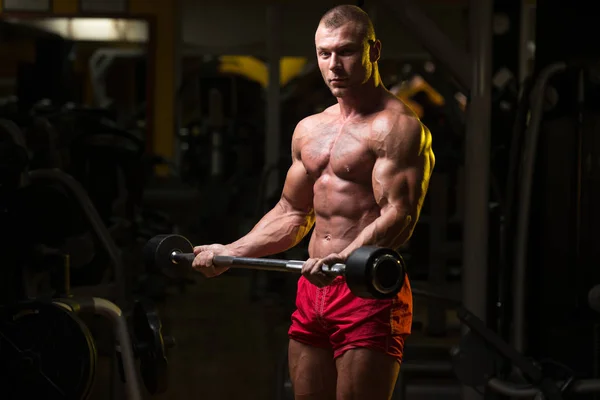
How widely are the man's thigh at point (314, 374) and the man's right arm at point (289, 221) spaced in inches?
8.8

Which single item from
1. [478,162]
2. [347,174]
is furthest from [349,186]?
[478,162]

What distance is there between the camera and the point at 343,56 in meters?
1.88

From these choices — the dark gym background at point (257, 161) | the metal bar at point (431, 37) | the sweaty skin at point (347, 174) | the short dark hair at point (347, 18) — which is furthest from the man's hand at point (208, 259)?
the metal bar at point (431, 37)

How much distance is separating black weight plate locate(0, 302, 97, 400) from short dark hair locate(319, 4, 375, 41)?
140 centimetres

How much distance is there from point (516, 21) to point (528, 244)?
2.57ft

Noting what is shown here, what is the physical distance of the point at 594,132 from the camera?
328 centimetres

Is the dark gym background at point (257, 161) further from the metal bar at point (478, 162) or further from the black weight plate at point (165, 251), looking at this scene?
the black weight plate at point (165, 251)

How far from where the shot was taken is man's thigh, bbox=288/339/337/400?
198 cm

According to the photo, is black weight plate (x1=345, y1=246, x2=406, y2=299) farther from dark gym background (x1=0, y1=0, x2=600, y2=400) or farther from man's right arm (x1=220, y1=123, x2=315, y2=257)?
dark gym background (x1=0, y1=0, x2=600, y2=400)

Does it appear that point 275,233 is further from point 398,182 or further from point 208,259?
point 398,182

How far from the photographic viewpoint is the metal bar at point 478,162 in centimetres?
330

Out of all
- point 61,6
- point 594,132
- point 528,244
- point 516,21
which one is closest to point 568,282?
point 528,244

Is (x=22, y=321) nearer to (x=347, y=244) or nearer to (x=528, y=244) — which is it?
(x=347, y=244)

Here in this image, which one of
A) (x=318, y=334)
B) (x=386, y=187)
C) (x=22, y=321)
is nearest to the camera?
(x=386, y=187)
